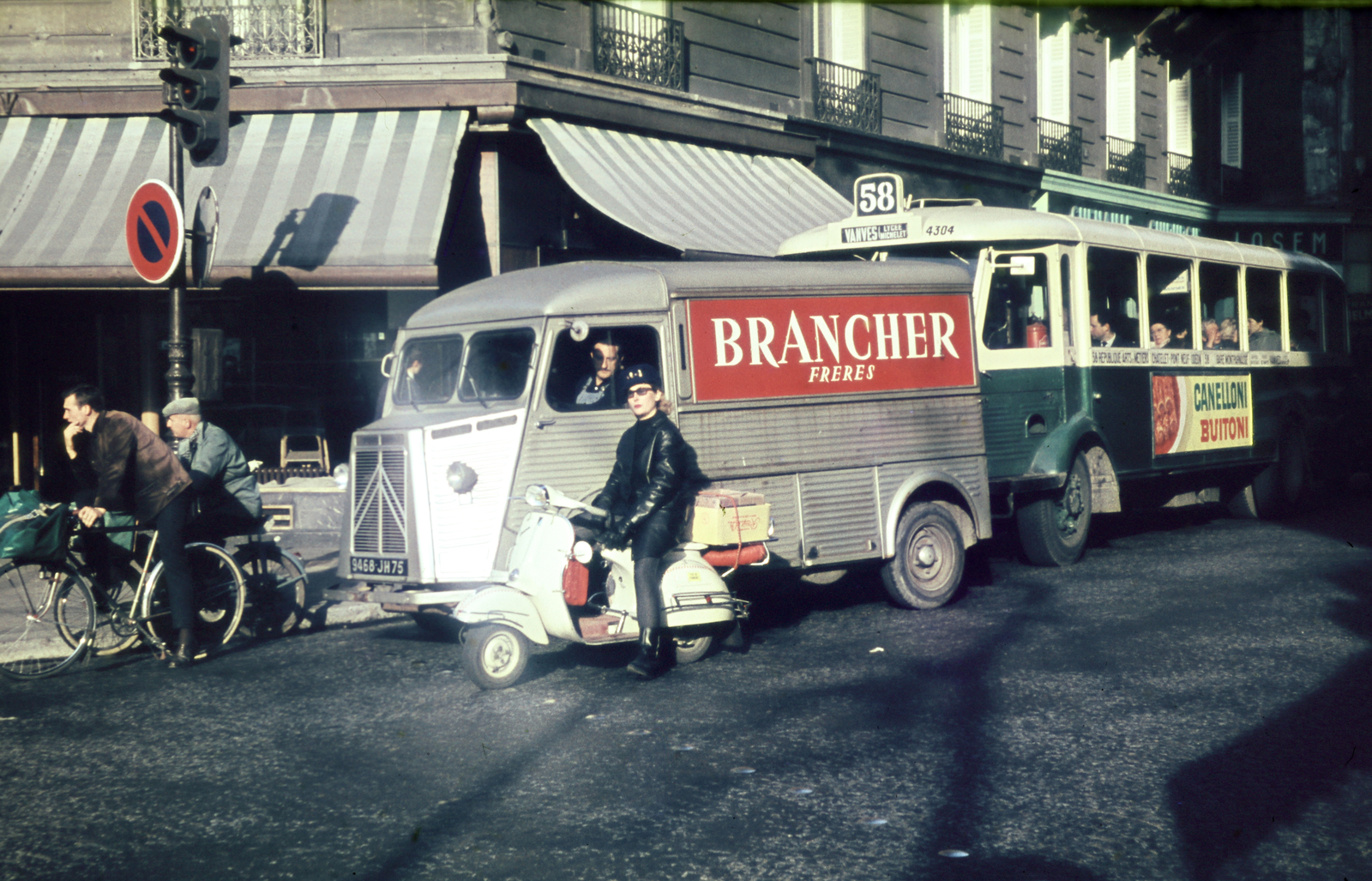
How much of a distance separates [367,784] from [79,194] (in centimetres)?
935

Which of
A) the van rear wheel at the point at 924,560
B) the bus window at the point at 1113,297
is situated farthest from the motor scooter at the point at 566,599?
the bus window at the point at 1113,297

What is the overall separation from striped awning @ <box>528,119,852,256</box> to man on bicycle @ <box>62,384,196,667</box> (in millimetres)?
5809

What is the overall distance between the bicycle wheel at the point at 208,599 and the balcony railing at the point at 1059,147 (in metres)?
17.1

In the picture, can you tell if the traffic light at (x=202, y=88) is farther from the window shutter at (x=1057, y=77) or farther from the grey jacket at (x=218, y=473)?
the window shutter at (x=1057, y=77)

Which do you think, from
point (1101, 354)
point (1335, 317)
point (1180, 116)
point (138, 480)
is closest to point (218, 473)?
point (138, 480)

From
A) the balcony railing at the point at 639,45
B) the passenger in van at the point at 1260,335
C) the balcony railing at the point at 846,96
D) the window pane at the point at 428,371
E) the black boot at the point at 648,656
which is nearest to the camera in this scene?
the black boot at the point at 648,656

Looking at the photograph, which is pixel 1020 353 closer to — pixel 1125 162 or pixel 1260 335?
pixel 1260 335

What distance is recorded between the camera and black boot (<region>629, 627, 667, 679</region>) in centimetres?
692

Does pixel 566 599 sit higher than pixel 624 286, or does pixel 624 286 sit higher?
pixel 624 286

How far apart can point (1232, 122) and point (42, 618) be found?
1095 inches

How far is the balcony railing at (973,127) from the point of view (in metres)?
19.8

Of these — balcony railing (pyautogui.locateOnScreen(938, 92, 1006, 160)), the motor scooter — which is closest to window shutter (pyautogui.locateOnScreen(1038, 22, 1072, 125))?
balcony railing (pyautogui.locateOnScreen(938, 92, 1006, 160))

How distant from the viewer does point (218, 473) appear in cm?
830

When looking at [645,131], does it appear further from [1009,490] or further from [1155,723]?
[1155,723]
